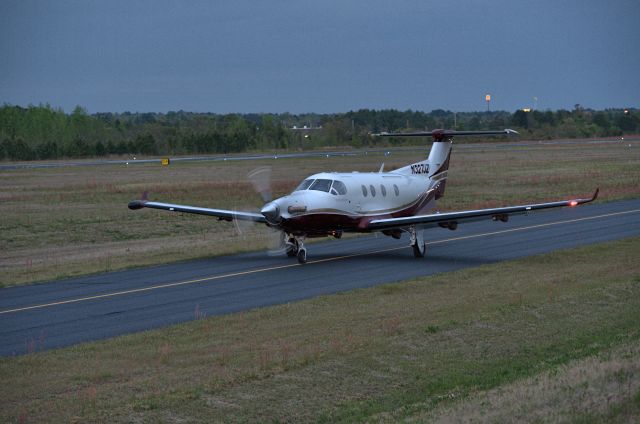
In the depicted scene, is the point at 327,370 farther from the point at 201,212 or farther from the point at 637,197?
the point at 637,197

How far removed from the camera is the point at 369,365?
51.8ft

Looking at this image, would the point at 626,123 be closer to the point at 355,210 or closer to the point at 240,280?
the point at 355,210

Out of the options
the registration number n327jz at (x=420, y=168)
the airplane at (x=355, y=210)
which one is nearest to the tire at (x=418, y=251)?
the airplane at (x=355, y=210)

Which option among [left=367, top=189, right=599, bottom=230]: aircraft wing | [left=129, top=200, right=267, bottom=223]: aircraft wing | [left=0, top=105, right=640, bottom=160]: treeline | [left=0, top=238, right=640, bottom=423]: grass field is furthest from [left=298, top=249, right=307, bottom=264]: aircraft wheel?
[left=0, top=105, right=640, bottom=160]: treeline

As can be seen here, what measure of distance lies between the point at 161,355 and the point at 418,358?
4393mm

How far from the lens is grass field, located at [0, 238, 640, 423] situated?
1316cm

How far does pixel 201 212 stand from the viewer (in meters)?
32.4

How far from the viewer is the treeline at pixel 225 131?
12112cm

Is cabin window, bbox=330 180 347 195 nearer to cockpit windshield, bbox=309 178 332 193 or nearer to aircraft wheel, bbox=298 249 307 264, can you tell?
cockpit windshield, bbox=309 178 332 193

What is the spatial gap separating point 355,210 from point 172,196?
95.9 ft

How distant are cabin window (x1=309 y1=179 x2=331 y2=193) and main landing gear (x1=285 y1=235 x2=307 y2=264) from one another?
1621 millimetres

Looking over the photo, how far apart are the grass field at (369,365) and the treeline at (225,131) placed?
82.7m

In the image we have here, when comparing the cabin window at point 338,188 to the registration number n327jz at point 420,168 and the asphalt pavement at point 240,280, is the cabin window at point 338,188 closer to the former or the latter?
the asphalt pavement at point 240,280

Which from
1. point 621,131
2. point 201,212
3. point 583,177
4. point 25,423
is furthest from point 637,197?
point 621,131
